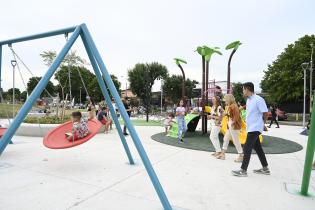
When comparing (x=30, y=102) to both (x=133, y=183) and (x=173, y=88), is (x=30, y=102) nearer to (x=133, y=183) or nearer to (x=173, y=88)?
(x=133, y=183)

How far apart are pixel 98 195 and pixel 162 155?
290 centimetres

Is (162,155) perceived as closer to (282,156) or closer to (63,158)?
(63,158)

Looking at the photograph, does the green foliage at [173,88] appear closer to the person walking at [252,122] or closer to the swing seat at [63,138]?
the swing seat at [63,138]

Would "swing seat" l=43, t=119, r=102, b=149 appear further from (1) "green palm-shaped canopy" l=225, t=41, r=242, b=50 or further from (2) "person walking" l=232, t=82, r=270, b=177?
(1) "green palm-shaped canopy" l=225, t=41, r=242, b=50

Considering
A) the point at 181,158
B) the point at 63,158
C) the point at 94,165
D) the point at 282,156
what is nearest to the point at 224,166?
the point at 181,158

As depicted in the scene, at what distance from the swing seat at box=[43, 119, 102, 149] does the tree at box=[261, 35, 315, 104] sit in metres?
29.5

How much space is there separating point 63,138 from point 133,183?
7.50 ft

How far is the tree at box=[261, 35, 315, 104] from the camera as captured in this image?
29.7 m

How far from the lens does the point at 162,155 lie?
625cm

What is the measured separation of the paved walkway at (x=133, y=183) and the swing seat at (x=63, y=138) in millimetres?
453

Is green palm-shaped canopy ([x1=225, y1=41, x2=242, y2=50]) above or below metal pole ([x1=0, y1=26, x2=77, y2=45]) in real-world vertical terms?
above

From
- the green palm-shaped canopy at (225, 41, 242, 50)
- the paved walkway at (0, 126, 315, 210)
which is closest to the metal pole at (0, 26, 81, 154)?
the paved walkway at (0, 126, 315, 210)

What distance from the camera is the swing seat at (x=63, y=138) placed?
4782 mm

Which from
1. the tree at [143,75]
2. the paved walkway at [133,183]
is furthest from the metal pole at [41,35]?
the tree at [143,75]
